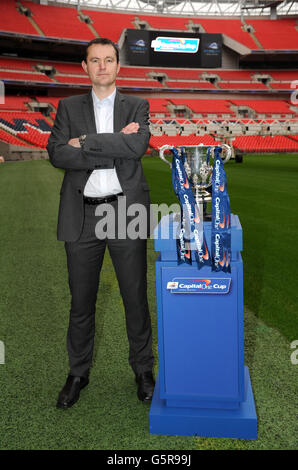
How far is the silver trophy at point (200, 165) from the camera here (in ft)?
6.77

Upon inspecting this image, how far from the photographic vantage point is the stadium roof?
4709 cm

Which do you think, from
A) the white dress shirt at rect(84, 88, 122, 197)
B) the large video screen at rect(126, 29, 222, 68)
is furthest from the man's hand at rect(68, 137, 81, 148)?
the large video screen at rect(126, 29, 222, 68)

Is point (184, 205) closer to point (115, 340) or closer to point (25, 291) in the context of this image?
point (115, 340)

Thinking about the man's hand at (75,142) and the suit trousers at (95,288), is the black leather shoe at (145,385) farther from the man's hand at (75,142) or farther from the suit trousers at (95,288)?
the man's hand at (75,142)

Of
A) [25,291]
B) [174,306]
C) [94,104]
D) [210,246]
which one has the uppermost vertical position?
[94,104]

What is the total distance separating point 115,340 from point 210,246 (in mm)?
1338

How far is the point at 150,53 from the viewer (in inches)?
1671

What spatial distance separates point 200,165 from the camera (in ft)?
6.85

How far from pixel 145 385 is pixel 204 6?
54.5 metres

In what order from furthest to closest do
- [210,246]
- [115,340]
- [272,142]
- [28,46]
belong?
[28,46], [272,142], [115,340], [210,246]

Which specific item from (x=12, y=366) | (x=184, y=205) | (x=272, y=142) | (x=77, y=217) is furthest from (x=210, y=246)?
(x=272, y=142)

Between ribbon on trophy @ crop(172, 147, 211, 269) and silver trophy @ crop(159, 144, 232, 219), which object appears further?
silver trophy @ crop(159, 144, 232, 219)

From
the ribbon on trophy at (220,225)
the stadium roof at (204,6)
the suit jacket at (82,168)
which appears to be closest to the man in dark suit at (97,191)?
the suit jacket at (82,168)

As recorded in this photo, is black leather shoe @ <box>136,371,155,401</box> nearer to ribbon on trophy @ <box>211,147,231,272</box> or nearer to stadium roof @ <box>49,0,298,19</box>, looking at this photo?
ribbon on trophy @ <box>211,147,231,272</box>
